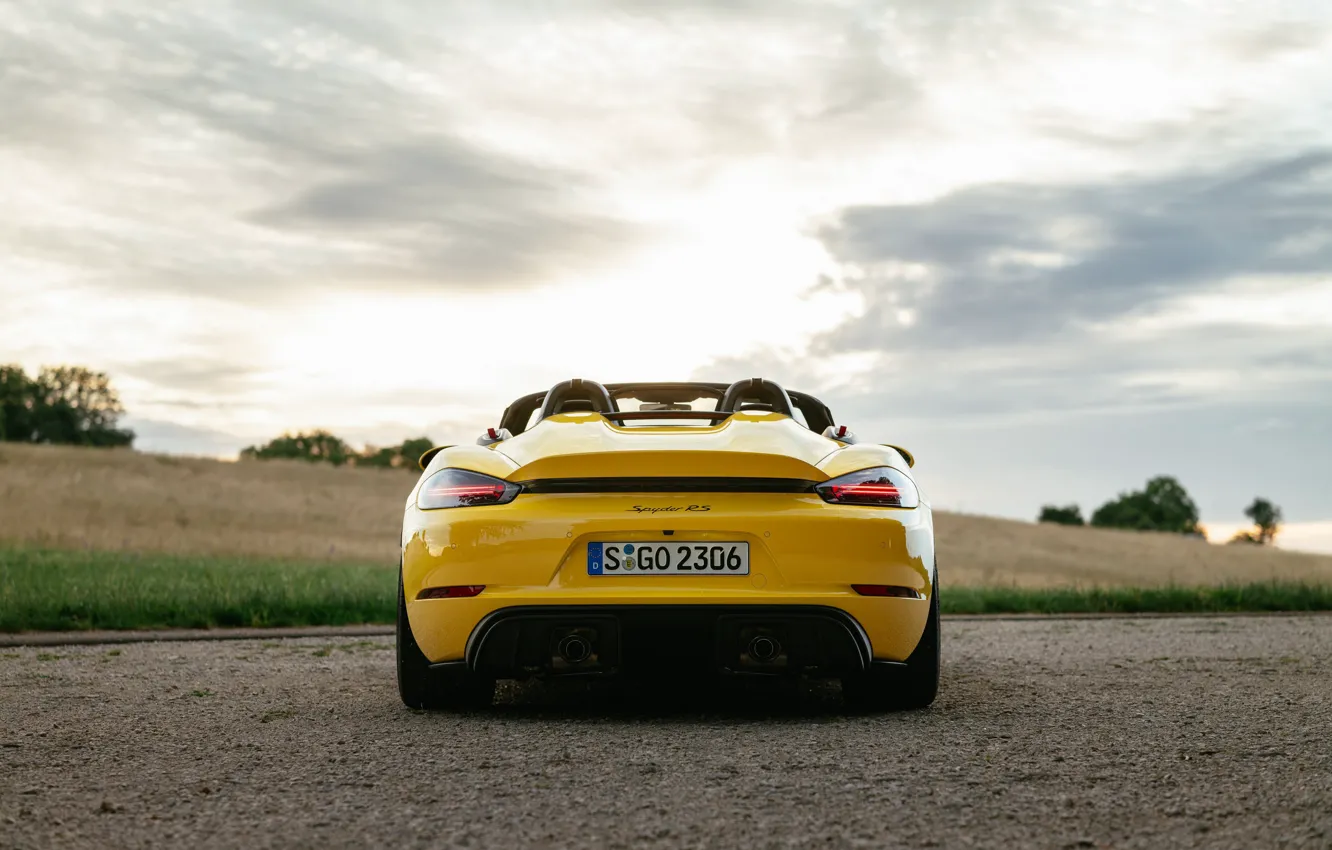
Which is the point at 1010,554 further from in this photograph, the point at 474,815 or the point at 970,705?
the point at 474,815

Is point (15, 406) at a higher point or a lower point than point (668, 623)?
higher

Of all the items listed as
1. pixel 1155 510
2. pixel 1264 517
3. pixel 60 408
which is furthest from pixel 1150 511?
pixel 60 408

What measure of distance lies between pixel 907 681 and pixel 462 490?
6.20ft

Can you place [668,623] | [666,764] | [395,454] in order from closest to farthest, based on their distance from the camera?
1. [666,764]
2. [668,623]
3. [395,454]

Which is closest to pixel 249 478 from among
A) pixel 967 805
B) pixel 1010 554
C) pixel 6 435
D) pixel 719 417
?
pixel 1010 554

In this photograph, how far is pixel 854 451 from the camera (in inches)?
204

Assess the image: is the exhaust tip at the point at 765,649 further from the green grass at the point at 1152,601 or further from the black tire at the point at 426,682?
the green grass at the point at 1152,601

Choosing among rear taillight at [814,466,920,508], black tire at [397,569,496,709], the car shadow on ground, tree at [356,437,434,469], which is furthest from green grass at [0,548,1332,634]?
tree at [356,437,434,469]

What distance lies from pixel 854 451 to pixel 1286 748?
71.5 inches

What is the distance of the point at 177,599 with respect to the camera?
10703mm

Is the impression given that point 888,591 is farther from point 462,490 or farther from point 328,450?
point 328,450

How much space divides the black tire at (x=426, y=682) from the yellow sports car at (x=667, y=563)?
35mm

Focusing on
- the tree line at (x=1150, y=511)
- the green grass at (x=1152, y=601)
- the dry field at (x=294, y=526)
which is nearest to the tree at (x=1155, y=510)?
the tree line at (x=1150, y=511)

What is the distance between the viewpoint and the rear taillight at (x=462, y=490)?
195 inches
